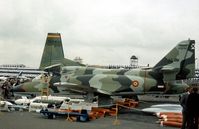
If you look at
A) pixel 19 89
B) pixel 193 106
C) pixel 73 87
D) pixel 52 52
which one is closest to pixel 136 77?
pixel 73 87

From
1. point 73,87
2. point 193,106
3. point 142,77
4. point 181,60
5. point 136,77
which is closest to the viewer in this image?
point 193,106

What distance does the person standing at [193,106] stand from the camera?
447 inches

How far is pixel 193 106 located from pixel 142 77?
14.0 metres

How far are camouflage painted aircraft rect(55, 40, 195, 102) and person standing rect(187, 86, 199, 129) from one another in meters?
11.6

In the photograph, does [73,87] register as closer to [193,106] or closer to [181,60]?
[181,60]

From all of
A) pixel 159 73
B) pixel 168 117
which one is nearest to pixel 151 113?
pixel 168 117

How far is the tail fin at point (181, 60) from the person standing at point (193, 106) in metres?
14.1

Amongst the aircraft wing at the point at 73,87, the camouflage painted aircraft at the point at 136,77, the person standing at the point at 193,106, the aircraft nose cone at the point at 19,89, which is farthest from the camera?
the aircraft nose cone at the point at 19,89

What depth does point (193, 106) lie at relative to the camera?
11.4 meters

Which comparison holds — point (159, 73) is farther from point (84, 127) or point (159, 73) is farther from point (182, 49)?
point (84, 127)

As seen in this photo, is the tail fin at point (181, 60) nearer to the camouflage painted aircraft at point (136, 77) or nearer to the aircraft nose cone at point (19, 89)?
the camouflage painted aircraft at point (136, 77)

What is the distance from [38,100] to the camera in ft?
72.4

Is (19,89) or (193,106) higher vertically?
(19,89)

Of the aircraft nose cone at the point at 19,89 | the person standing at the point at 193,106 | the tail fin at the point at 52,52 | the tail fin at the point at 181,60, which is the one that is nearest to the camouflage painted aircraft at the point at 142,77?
the tail fin at the point at 181,60
